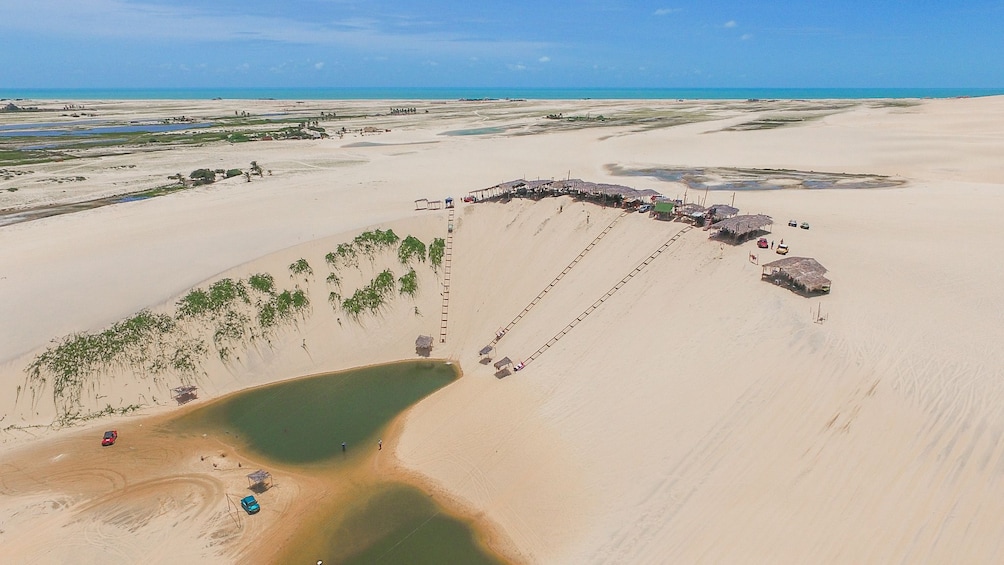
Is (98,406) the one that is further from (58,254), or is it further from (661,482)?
(661,482)

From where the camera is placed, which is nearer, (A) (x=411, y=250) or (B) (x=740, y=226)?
(B) (x=740, y=226)

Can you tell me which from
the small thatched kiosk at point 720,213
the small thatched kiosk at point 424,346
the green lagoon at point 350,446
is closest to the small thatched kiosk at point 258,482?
the green lagoon at point 350,446

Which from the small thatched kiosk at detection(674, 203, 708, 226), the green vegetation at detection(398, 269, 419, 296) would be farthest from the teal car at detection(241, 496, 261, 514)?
the small thatched kiosk at detection(674, 203, 708, 226)

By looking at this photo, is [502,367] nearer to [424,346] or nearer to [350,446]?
[424,346]

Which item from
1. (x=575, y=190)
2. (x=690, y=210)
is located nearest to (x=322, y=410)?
(x=575, y=190)

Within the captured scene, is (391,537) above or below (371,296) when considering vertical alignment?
below

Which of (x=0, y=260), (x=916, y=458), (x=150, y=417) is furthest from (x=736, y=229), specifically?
(x=0, y=260)

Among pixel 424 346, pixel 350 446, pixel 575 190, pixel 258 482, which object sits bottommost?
pixel 350 446
